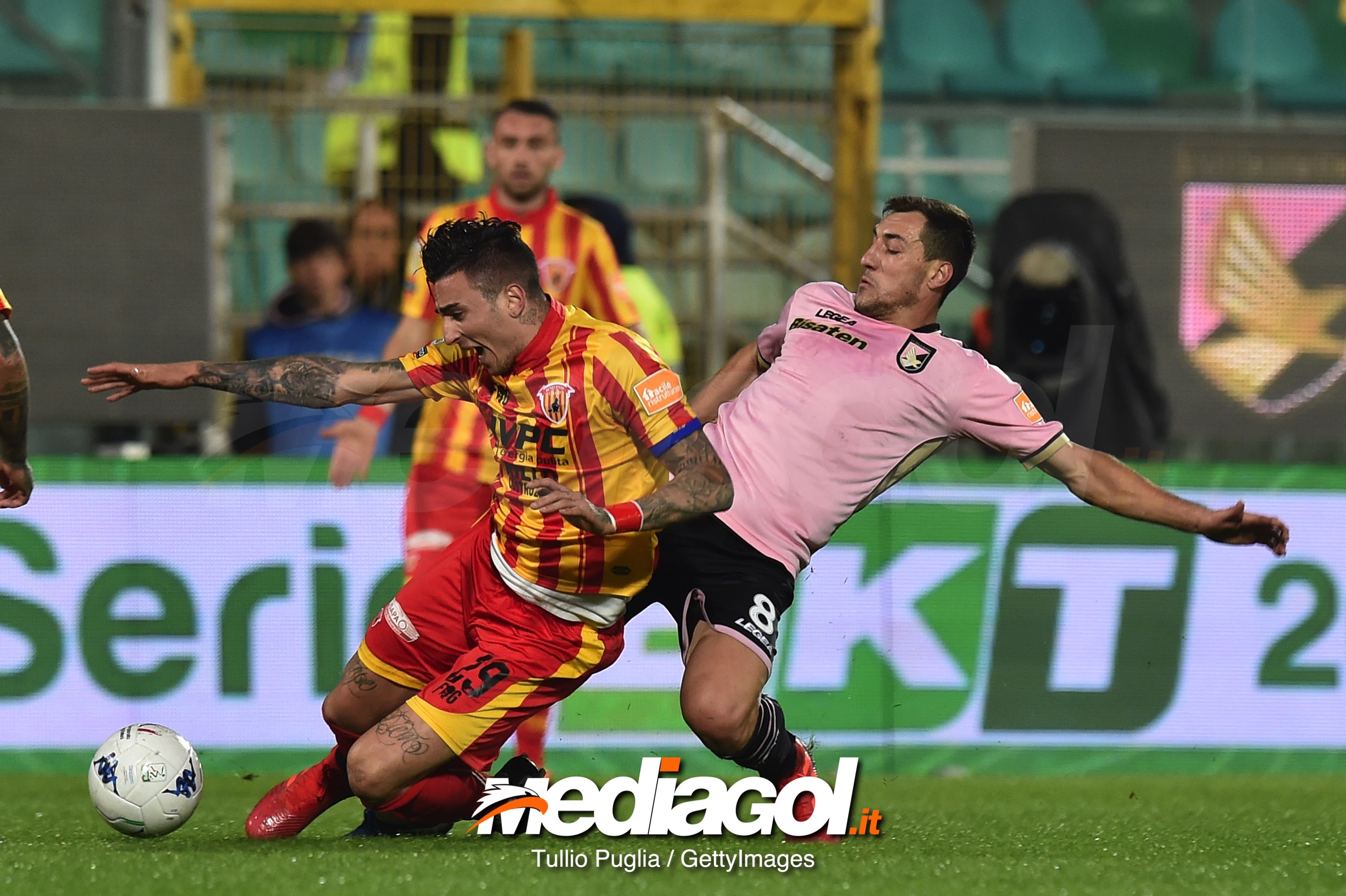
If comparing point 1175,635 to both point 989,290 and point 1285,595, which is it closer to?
point 1285,595

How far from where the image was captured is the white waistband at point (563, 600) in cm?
499

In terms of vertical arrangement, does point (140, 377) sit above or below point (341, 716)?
above

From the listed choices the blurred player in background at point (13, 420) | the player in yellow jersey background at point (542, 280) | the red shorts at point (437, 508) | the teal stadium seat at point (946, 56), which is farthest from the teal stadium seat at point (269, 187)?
the teal stadium seat at point (946, 56)

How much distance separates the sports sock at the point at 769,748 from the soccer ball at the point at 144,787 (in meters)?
1.51

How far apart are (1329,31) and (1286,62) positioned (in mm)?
769

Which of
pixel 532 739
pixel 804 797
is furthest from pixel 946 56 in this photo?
pixel 804 797

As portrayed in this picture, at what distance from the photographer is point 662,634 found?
746cm

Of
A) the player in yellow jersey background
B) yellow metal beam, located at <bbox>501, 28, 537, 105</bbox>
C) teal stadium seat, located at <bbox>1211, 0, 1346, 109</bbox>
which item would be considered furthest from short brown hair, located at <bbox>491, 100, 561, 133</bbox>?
teal stadium seat, located at <bbox>1211, 0, 1346, 109</bbox>

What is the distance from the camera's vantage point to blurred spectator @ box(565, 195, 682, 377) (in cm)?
807

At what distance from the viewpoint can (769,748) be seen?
5035 mm

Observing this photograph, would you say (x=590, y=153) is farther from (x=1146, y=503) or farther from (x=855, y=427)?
(x=1146, y=503)

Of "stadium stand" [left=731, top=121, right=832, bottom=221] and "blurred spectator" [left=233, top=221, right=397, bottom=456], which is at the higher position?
"stadium stand" [left=731, top=121, right=832, bottom=221]

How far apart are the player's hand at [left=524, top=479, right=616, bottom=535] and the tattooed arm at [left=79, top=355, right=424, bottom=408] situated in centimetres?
82

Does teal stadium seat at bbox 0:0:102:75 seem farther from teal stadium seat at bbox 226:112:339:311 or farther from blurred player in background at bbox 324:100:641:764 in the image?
blurred player in background at bbox 324:100:641:764
